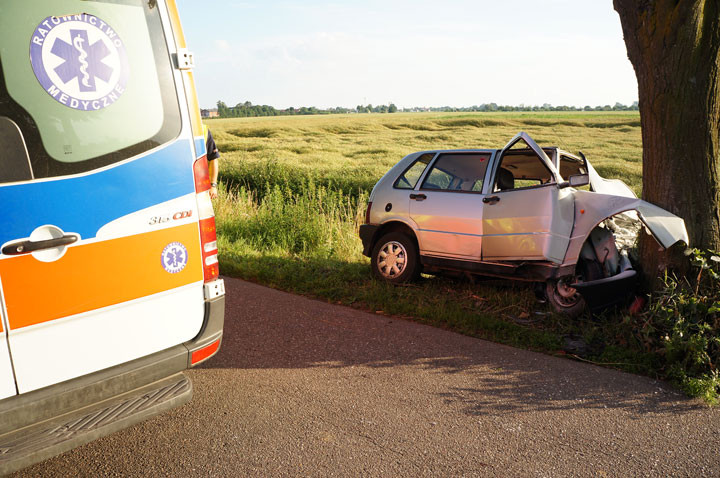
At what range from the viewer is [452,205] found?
651 cm

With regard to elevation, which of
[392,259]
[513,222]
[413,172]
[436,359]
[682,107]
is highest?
[682,107]

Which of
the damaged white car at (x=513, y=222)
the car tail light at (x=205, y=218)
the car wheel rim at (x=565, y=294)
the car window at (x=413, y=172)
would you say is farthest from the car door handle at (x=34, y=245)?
Result: the car window at (x=413, y=172)

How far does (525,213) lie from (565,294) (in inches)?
36.2

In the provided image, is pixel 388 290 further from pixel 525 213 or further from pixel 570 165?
pixel 570 165

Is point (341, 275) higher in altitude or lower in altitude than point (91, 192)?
lower

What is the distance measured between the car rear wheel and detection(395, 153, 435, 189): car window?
63 cm

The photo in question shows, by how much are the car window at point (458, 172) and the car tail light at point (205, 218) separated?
385 centimetres

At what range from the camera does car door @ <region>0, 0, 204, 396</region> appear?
8.30 feet

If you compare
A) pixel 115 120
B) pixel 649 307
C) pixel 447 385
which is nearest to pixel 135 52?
pixel 115 120

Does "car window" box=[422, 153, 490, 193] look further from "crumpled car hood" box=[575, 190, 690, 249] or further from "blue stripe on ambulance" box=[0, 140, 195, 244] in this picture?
"blue stripe on ambulance" box=[0, 140, 195, 244]

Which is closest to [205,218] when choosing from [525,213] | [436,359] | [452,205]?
[436,359]

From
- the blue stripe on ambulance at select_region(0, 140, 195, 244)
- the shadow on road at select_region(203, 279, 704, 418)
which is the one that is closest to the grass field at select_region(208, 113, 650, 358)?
the shadow on road at select_region(203, 279, 704, 418)

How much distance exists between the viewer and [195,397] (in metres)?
4.09

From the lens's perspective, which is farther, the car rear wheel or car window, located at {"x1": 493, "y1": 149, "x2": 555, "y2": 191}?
the car rear wheel
